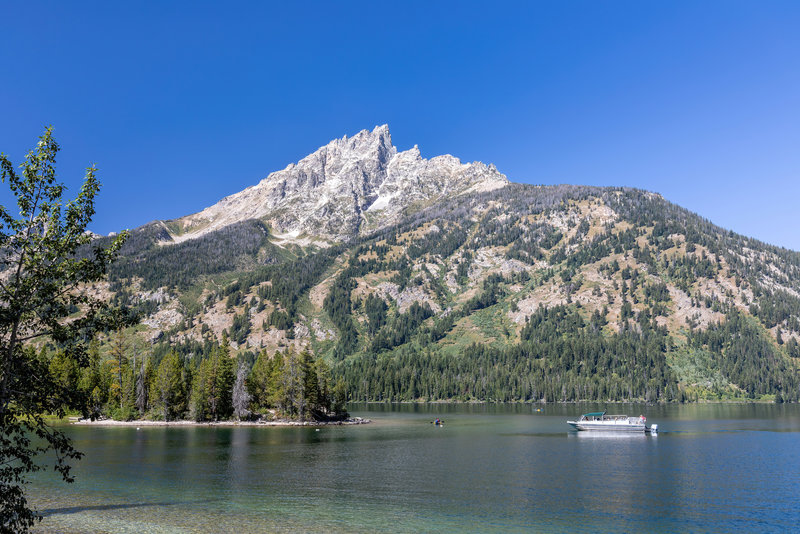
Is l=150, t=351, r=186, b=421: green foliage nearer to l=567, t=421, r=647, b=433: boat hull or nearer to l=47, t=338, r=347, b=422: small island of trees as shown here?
l=47, t=338, r=347, b=422: small island of trees

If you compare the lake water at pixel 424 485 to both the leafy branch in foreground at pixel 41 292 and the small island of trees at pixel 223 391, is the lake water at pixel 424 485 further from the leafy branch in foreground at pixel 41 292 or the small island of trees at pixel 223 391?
the small island of trees at pixel 223 391

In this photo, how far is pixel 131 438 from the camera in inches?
4579

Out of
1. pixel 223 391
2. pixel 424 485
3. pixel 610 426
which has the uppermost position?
pixel 223 391

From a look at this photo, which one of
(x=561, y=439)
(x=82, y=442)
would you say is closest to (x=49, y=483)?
(x=82, y=442)

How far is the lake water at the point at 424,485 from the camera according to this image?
49.3 m

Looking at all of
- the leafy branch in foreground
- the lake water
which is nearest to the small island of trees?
the lake water

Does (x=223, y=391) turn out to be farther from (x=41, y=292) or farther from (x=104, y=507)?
(x=41, y=292)

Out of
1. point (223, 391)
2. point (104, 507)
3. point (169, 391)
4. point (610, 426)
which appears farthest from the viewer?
point (223, 391)

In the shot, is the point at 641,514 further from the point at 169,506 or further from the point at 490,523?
the point at 169,506

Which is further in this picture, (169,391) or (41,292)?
(169,391)

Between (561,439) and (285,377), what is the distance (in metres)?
75.6

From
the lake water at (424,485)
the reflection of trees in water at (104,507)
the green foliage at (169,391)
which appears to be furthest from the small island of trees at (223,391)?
the reflection of trees in water at (104,507)

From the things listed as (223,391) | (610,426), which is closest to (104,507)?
(223,391)

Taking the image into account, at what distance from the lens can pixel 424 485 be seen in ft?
219
